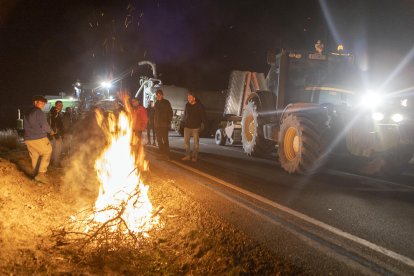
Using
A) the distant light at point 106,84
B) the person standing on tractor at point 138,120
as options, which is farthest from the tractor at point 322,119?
the distant light at point 106,84

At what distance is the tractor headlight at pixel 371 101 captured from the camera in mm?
7885

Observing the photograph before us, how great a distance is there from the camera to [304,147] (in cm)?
823

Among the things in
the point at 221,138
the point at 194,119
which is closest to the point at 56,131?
the point at 194,119

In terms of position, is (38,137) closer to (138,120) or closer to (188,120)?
(138,120)

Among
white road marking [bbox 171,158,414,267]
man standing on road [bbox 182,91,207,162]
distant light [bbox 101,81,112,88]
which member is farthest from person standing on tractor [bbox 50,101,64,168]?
distant light [bbox 101,81,112,88]

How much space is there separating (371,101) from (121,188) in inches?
228

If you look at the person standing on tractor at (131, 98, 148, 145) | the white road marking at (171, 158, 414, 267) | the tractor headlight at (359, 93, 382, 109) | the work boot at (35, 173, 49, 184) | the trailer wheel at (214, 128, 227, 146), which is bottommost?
the white road marking at (171, 158, 414, 267)

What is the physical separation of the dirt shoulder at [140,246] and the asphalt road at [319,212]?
387 millimetres

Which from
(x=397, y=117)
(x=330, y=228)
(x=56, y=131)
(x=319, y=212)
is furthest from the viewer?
(x=56, y=131)

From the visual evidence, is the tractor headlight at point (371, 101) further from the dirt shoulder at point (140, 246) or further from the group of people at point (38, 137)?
the group of people at point (38, 137)

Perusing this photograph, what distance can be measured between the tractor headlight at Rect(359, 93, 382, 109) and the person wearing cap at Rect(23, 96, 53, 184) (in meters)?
6.71

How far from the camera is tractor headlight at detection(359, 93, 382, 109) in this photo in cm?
789

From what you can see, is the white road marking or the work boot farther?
the work boot

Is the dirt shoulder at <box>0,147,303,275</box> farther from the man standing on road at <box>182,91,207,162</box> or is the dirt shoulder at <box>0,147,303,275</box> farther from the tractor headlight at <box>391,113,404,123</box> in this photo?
the tractor headlight at <box>391,113,404,123</box>
